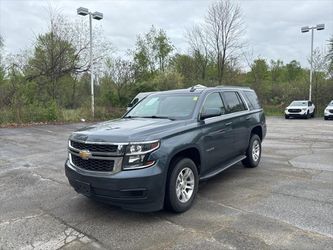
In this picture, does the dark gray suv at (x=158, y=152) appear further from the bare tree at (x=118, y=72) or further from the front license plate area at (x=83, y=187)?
the bare tree at (x=118, y=72)

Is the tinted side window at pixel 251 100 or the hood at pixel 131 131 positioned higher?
the tinted side window at pixel 251 100

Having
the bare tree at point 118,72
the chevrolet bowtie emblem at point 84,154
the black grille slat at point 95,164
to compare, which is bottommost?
the black grille slat at point 95,164

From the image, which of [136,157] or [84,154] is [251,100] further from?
[84,154]

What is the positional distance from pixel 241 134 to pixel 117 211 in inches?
121

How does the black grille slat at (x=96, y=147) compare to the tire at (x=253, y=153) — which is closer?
the black grille slat at (x=96, y=147)

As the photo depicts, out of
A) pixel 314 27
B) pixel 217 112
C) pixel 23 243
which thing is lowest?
pixel 23 243

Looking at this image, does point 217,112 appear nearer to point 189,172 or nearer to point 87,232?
point 189,172

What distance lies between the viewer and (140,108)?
235 inches

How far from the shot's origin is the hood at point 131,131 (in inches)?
161

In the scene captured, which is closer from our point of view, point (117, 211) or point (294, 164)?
point (117, 211)

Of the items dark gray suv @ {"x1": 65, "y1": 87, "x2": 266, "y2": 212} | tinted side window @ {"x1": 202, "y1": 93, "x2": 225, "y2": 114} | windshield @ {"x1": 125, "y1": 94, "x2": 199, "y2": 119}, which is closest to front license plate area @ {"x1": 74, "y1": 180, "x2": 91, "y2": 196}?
dark gray suv @ {"x1": 65, "y1": 87, "x2": 266, "y2": 212}

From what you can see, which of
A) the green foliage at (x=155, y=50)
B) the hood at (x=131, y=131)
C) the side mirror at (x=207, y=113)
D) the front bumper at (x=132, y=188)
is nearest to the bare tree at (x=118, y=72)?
the green foliage at (x=155, y=50)

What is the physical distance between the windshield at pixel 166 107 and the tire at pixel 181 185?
843 mm

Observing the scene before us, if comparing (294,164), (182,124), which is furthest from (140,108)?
(294,164)
